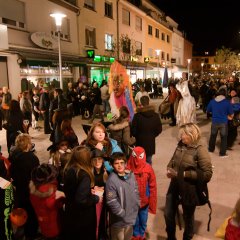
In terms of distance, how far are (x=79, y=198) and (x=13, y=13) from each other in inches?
531

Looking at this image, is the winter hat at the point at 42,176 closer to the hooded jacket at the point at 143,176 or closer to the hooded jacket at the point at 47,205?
the hooded jacket at the point at 47,205

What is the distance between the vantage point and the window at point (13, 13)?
44.6 ft

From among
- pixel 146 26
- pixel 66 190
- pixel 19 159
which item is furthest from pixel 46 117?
pixel 146 26

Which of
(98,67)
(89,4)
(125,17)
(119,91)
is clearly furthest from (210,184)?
(125,17)

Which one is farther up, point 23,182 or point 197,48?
point 197,48

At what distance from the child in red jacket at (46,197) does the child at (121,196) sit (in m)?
0.70

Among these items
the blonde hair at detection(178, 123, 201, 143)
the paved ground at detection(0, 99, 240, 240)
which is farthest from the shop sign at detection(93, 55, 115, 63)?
the blonde hair at detection(178, 123, 201, 143)

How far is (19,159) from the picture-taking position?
404cm

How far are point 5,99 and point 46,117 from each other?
1.81 meters

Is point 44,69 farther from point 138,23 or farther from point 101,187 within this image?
point 138,23

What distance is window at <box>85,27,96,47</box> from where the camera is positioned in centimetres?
2150

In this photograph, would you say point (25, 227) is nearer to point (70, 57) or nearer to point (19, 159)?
point (19, 159)

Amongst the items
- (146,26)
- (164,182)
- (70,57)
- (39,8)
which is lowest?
(164,182)

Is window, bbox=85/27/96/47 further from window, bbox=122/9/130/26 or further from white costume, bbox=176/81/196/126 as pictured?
white costume, bbox=176/81/196/126
